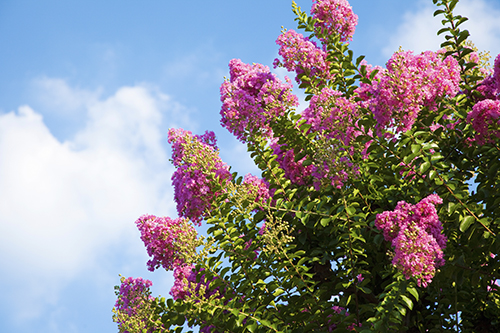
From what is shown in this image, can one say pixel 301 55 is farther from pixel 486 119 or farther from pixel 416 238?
pixel 416 238

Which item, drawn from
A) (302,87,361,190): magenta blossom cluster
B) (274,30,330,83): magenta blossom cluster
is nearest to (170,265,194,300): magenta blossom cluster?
(302,87,361,190): magenta blossom cluster

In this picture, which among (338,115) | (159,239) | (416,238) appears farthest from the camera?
(159,239)

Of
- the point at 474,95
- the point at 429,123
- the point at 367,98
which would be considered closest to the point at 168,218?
the point at 367,98

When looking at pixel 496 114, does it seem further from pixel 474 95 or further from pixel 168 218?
pixel 168 218

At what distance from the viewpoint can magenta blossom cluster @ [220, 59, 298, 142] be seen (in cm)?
507

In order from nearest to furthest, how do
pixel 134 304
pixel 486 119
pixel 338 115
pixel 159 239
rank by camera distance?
pixel 486 119 < pixel 338 115 < pixel 134 304 < pixel 159 239

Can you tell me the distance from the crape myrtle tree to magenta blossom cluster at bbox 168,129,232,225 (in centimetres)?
3

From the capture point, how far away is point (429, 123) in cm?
414

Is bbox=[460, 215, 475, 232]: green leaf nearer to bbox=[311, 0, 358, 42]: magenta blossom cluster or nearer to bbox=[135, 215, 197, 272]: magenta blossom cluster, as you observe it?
bbox=[311, 0, 358, 42]: magenta blossom cluster

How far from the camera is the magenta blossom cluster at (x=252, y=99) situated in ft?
16.6

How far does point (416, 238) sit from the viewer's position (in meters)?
3.19

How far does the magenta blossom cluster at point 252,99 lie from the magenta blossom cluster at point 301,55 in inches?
9.4

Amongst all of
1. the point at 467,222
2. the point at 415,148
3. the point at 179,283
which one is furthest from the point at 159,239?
the point at 467,222

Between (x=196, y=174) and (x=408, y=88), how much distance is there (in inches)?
99.3
